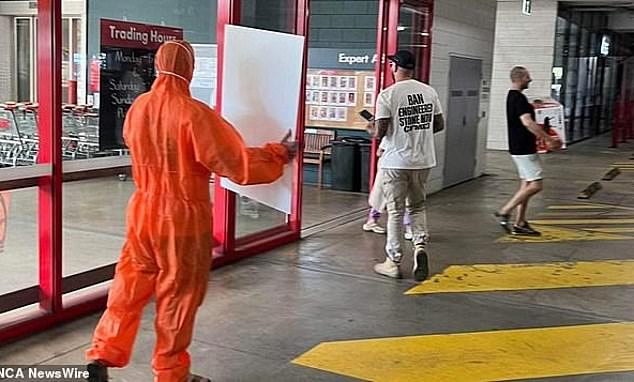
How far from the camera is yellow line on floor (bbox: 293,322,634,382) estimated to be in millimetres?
3756

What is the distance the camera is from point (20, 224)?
464cm

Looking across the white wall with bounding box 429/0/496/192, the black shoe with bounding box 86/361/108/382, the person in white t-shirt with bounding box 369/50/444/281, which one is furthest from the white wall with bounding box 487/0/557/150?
the black shoe with bounding box 86/361/108/382

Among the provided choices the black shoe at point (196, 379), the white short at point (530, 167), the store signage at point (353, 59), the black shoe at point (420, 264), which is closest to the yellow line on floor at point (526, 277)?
the black shoe at point (420, 264)

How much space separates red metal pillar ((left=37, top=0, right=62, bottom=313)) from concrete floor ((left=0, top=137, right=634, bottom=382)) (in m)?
0.29

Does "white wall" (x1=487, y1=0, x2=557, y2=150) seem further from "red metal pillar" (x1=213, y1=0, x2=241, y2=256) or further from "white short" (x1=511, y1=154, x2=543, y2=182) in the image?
"red metal pillar" (x1=213, y1=0, x2=241, y2=256)

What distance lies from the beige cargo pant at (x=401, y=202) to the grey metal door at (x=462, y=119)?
436 cm

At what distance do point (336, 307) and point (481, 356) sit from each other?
1.10 m

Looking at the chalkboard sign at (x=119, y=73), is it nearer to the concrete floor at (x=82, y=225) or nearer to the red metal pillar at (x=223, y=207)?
the concrete floor at (x=82, y=225)

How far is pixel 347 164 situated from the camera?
9633 millimetres

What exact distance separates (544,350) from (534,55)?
43.5 ft

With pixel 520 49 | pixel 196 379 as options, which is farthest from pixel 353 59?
pixel 520 49

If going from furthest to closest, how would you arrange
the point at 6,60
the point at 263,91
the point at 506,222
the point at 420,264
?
the point at 506,222 < the point at 6,60 < the point at 420,264 < the point at 263,91

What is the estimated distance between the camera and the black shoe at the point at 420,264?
213 inches

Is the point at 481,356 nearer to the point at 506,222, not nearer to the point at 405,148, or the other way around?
the point at 405,148
